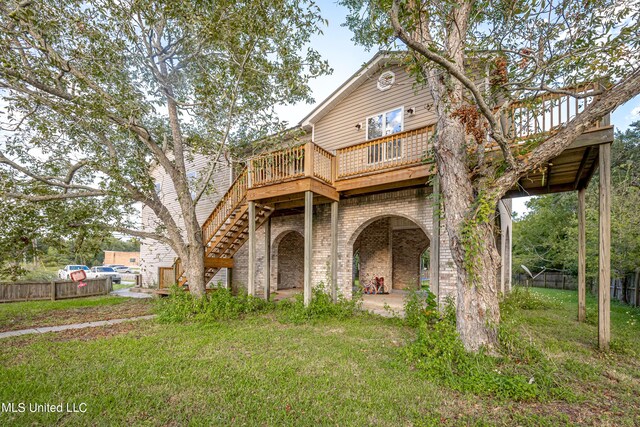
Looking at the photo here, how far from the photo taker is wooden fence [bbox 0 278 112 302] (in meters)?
10.6

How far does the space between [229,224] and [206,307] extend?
2.98m

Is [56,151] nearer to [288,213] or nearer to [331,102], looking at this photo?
[288,213]

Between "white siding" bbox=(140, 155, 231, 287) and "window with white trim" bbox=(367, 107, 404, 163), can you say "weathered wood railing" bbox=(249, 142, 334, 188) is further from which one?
"white siding" bbox=(140, 155, 231, 287)

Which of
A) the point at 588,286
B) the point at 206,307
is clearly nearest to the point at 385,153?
the point at 206,307

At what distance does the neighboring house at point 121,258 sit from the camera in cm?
3484

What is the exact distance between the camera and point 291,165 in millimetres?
8500

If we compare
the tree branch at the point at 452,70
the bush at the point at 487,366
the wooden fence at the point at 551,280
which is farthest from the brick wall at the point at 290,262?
the wooden fence at the point at 551,280

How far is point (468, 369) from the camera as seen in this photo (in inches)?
153

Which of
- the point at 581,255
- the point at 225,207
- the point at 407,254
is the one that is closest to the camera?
the point at 581,255

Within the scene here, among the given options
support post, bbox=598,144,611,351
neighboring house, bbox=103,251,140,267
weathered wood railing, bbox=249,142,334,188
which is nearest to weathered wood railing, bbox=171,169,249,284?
weathered wood railing, bbox=249,142,334,188

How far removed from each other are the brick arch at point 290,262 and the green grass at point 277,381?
734cm

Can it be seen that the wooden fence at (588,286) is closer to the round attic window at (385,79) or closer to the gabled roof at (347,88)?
the round attic window at (385,79)

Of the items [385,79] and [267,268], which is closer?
[385,79]

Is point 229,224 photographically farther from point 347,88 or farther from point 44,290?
point 44,290
